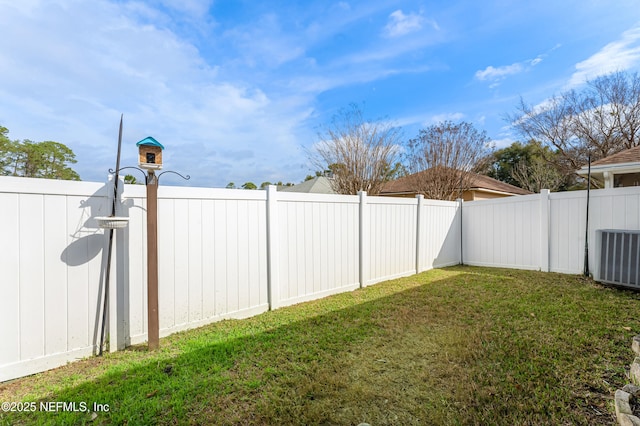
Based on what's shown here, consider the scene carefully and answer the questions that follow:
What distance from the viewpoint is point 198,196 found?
3.29 m

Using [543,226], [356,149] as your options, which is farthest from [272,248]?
[356,149]

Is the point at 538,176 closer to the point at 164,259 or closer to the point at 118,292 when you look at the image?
the point at 164,259

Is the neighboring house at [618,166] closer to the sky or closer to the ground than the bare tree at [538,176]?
closer to the ground

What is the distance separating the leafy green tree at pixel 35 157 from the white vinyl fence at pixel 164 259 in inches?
316

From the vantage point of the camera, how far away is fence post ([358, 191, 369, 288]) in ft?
16.5

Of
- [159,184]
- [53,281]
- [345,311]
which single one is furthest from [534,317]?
[53,281]

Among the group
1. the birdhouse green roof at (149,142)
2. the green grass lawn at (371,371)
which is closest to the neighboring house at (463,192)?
the green grass lawn at (371,371)

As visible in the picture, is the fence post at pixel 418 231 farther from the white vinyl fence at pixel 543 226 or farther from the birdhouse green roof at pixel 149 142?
the birdhouse green roof at pixel 149 142

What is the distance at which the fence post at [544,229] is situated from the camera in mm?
5938

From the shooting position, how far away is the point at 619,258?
15.1ft

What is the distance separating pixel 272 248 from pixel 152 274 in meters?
1.49

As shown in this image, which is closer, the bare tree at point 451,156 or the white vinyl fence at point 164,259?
the white vinyl fence at point 164,259

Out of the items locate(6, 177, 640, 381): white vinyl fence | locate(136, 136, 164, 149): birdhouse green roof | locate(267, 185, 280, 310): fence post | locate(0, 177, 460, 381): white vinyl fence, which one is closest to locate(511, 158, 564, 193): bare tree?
locate(6, 177, 640, 381): white vinyl fence

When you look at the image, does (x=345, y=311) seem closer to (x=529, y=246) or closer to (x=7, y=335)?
(x=7, y=335)
